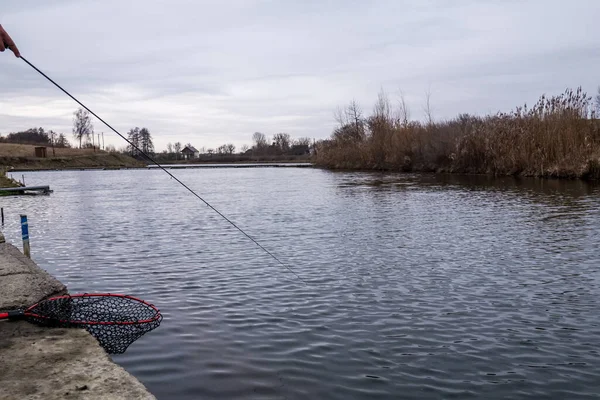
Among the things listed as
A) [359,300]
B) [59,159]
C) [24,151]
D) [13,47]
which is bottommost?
[359,300]

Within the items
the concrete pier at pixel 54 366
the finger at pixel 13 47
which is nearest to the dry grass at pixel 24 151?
the finger at pixel 13 47

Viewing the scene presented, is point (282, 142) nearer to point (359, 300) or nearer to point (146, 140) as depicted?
point (146, 140)

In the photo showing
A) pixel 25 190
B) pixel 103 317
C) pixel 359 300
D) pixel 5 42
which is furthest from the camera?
pixel 25 190

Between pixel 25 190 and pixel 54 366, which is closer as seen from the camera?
pixel 54 366

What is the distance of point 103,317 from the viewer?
6.83 meters

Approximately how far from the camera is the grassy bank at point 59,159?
337 ft

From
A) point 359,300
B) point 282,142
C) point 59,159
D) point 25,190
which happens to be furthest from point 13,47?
point 282,142

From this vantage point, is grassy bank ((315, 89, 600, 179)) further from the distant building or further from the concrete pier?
the distant building

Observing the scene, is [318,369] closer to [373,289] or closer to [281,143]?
[373,289]

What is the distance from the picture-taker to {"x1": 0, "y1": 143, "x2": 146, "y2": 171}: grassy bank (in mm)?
102694

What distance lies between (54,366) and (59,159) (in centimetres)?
11801

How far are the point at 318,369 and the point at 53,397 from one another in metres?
2.79

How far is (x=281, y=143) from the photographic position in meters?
168

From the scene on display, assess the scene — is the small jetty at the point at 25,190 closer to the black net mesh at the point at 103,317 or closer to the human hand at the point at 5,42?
the black net mesh at the point at 103,317
